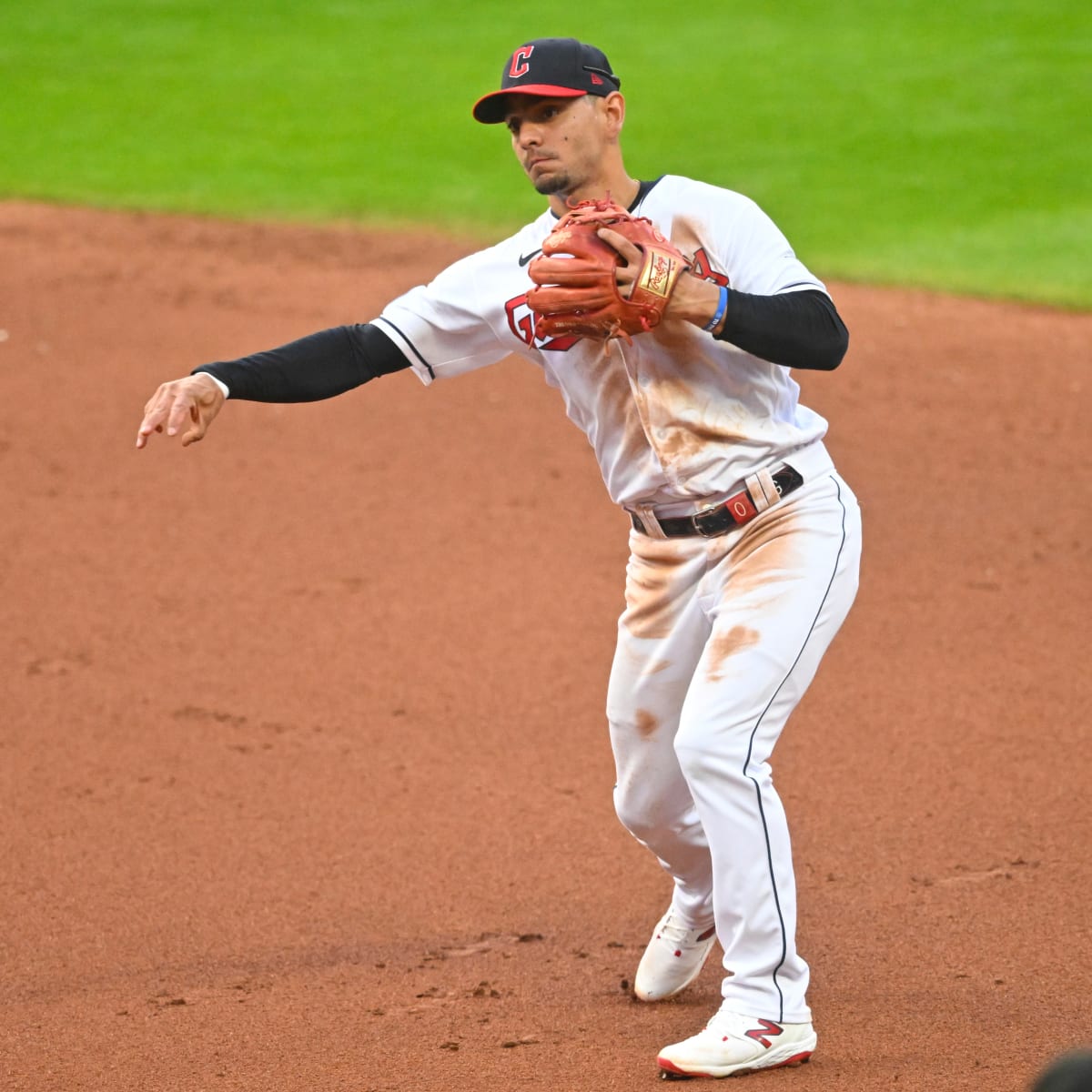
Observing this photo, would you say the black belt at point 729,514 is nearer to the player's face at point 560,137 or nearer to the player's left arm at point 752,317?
the player's left arm at point 752,317

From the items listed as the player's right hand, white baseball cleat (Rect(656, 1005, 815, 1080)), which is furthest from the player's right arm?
white baseball cleat (Rect(656, 1005, 815, 1080))

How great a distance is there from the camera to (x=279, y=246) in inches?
452

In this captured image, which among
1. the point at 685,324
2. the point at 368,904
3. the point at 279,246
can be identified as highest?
the point at 685,324

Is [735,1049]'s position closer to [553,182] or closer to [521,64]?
[553,182]

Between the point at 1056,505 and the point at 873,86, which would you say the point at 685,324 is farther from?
the point at 873,86

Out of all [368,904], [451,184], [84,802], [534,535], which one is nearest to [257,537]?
[534,535]

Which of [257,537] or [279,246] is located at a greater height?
[279,246]

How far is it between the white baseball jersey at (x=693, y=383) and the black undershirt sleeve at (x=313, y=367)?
1.31ft

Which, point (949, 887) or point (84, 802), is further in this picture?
point (84, 802)

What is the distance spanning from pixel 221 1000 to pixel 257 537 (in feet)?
11.8

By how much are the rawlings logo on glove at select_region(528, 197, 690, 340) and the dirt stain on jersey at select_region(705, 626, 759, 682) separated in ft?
2.22

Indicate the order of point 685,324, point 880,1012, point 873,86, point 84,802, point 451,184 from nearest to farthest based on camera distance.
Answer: point 685,324 < point 880,1012 < point 84,802 < point 451,184 < point 873,86

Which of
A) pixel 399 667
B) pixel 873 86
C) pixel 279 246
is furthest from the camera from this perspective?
pixel 873 86

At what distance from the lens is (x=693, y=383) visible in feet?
11.6
